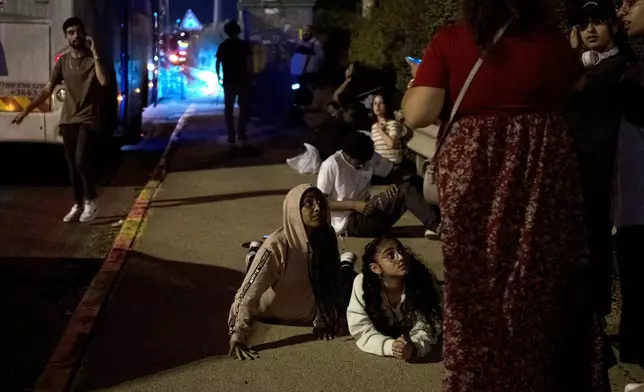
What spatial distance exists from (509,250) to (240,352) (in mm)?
2082

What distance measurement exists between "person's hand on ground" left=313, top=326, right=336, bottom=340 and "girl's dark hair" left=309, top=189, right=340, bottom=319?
0.08m

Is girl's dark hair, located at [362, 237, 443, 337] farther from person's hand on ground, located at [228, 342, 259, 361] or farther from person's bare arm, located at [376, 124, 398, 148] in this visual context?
person's bare arm, located at [376, 124, 398, 148]

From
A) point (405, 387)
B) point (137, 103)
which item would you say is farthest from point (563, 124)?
point (137, 103)

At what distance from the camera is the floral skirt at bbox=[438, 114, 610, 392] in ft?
10.9

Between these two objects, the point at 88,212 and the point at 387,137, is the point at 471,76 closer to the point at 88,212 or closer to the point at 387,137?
the point at 387,137

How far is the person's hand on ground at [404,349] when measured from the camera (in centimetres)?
484

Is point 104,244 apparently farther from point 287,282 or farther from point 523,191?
point 523,191

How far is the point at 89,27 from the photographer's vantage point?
10.6 meters

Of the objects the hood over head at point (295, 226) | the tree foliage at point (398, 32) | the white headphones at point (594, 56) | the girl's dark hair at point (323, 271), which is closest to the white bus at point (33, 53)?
the tree foliage at point (398, 32)

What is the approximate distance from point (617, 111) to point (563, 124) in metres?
0.80

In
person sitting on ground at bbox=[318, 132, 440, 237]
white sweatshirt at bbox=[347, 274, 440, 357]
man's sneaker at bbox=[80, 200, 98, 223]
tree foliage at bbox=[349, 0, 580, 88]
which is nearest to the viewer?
white sweatshirt at bbox=[347, 274, 440, 357]

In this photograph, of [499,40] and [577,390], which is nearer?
[499,40]

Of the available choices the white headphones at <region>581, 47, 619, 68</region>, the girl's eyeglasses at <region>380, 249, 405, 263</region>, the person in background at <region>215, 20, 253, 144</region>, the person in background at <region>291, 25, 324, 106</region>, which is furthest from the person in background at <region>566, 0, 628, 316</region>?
the person in background at <region>291, 25, 324, 106</region>

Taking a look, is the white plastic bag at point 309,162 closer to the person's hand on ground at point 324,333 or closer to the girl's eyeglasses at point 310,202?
the girl's eyeglasses at point 310,202
